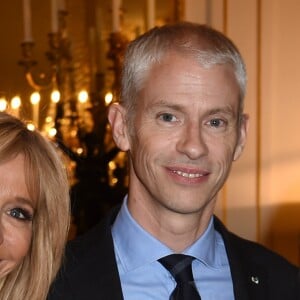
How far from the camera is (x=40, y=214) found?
1.79m

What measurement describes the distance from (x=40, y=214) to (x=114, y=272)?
7.5 inches

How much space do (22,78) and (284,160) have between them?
1110 millimetres

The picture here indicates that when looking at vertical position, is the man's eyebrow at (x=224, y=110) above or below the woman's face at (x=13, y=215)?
above

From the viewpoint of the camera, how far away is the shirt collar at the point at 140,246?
181 cm

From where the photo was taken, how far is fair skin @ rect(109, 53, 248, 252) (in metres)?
1.73

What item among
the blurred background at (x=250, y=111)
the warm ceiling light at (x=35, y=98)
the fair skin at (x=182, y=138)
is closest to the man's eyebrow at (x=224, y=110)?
the fair skin at (x=182, y=138)

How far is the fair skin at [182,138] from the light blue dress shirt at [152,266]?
1.8 inches

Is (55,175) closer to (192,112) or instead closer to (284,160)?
(192,112)

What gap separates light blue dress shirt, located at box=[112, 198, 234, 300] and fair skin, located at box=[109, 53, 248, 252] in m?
0.05

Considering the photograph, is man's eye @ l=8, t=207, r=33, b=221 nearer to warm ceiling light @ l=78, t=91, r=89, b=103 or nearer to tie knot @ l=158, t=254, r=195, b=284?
tie knot @ l=158, t=254, r=195, b=284

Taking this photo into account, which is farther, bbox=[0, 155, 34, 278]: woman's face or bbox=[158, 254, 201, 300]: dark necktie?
bbox=[158, 254, 201, 300]: dark necktie

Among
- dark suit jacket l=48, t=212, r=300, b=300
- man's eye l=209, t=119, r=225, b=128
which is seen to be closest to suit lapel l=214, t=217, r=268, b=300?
dark suit jacket l=48, t=212, r=300, b=300

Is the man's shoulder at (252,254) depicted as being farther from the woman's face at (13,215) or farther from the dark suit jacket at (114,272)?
the woman's face at (13,215)

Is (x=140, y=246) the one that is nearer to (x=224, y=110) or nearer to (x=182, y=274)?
(x=182, y=274)
